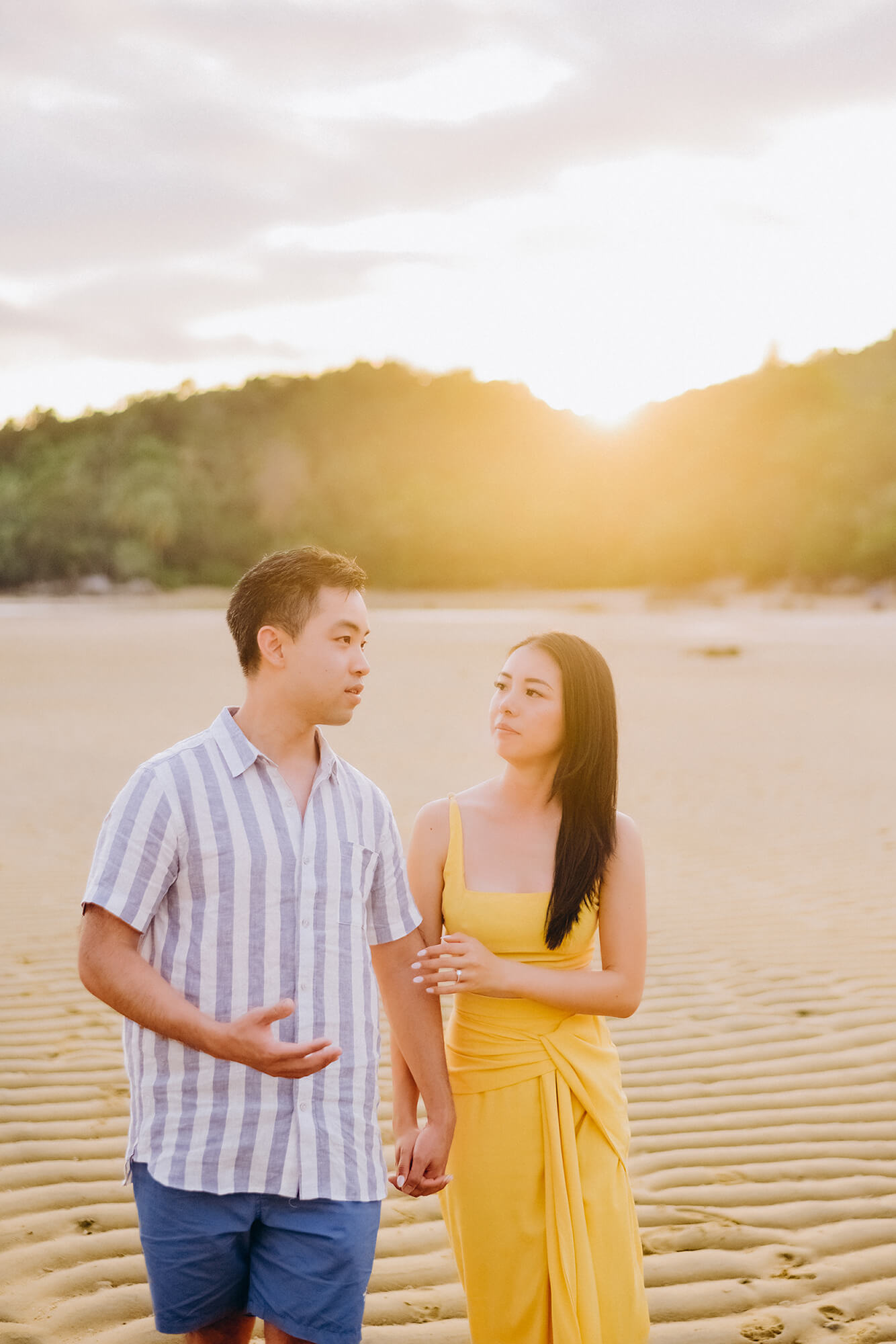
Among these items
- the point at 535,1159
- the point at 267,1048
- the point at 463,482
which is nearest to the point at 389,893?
the point at 267,1048

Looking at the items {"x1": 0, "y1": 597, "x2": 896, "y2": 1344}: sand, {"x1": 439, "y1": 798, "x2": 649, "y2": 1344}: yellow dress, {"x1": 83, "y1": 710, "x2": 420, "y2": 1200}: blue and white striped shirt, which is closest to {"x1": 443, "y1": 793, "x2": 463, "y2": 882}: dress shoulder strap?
{"x1": 439, "y1": 798, "x2": 649, "y2": 1344}: yellow dress

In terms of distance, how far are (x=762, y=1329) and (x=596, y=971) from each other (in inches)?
46.1

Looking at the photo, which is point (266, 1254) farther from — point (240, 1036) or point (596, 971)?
point (596, 971)

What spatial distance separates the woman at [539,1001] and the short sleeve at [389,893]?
0.24 feet

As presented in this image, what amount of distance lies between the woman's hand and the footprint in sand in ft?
4.08

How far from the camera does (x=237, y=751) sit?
1.92 m

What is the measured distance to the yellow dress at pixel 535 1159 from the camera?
2039mm

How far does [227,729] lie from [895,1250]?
2358 millimetres

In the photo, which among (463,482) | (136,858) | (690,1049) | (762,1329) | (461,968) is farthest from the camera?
(463,482)

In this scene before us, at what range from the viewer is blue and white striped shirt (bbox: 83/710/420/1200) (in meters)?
1.79

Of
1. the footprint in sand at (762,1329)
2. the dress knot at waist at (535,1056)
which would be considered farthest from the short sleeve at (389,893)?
the footprint in sand at (762,1329)

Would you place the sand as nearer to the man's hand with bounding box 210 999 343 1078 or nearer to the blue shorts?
the blue shorts

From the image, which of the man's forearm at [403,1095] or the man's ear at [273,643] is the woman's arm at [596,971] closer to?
the man's forearm at [403,1095]

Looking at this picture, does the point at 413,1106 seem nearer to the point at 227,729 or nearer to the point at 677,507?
the point at 227,729
